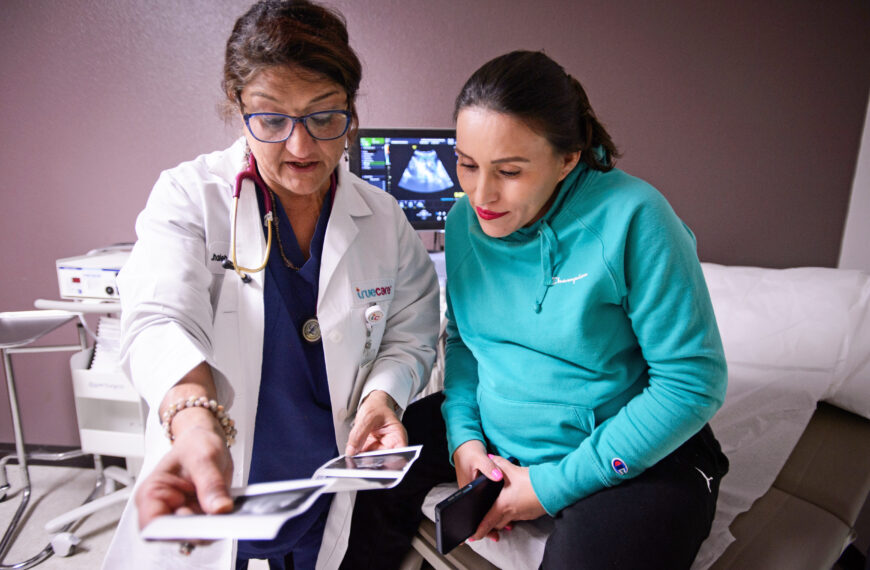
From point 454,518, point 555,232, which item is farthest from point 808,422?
point 454,518

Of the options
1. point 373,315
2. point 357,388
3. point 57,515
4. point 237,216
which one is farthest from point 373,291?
point 57,515

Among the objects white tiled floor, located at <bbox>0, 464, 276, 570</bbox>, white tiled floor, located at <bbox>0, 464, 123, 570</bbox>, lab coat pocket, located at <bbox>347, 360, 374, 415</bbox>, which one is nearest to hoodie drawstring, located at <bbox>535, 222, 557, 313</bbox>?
lab coat pocket, located at <bbox>347, 360, 374, 415</bbox>

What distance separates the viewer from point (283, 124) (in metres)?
0.92

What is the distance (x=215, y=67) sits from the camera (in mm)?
2078

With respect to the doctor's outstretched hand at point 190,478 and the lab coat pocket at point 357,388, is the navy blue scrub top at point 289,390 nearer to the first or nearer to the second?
the lab coat pocket at point 357,388

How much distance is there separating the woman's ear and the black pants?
0.56 meters

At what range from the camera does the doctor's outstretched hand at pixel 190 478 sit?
20.5 inches

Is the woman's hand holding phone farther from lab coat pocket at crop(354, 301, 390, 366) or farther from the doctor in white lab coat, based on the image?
lab coat pocket at crop(354, 301, 390, 366)

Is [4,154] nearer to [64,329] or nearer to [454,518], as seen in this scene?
[64,329]

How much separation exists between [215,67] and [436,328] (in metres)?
1.62

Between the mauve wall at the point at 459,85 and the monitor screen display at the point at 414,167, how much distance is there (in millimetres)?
337

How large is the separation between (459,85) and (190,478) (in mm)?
1917

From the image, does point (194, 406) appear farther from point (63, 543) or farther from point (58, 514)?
point (58, 514)

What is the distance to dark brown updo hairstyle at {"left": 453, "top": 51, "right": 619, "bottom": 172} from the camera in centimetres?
85
